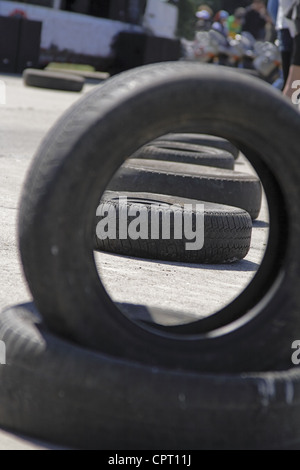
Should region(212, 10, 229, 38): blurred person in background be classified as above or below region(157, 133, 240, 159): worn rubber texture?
above

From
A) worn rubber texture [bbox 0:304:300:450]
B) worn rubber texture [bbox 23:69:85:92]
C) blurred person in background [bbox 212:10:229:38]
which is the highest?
blurred person in background [bbox 212:10:229:38]

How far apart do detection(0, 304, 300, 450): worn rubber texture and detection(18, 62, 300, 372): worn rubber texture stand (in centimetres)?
14

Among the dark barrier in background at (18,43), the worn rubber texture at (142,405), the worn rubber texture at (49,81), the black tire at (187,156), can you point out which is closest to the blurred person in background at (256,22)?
the dark barrier in background at (18,43)

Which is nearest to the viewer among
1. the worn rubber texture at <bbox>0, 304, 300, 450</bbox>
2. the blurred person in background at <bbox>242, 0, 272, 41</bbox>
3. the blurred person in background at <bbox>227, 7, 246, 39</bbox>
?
the worn rubber texture at <bbox>0, 304, 300, 450</bbox>

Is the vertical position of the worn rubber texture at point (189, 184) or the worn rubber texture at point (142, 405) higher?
the worn rubber texture at point (189, 184)

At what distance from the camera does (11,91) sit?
14797 millimetres

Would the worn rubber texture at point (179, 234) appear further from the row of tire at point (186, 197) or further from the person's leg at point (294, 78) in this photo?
the person's leg at point (294, 78)

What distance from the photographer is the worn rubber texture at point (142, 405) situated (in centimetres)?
232

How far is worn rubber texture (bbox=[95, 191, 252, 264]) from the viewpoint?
14.9ft

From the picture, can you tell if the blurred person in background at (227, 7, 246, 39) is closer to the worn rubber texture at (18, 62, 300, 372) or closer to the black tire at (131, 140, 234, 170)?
the black tire at (131, 140, 234, 170)

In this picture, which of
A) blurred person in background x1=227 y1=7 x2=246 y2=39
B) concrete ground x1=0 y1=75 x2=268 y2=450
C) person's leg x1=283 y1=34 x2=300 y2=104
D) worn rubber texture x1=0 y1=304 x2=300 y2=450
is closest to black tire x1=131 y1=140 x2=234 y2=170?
concrete ground x1=0 y1=75 x2=268 y2=450

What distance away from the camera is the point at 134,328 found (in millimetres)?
2572

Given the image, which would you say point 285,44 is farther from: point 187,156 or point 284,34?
point 187,156

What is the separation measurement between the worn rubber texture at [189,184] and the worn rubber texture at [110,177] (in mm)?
2806
